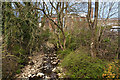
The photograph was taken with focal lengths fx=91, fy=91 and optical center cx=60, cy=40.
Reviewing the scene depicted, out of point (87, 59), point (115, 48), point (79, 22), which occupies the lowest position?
point (87, 59)

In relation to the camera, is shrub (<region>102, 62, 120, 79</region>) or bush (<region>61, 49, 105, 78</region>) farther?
bush (<region>61, 49, 105, 78</region>)

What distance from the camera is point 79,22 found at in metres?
5.12

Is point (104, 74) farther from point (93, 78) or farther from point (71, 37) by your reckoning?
point (71, 37)

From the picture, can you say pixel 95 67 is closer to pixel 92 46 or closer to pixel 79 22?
pixel 92 46

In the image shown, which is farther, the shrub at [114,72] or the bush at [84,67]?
the bush at [84,67]

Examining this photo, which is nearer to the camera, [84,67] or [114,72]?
[114,72]

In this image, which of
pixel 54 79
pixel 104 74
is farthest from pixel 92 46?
pixel 54 79

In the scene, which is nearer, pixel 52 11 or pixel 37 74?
pixel 37 74

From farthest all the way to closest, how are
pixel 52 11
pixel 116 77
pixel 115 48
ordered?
1. pixel 52 11
2. pixel 115 48
3. pixel 116 77

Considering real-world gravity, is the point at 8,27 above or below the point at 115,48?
above

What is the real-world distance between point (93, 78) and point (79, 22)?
357 cm

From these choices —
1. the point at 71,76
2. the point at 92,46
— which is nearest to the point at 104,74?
the point at 71,76

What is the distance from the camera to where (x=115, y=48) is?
2.78 meters

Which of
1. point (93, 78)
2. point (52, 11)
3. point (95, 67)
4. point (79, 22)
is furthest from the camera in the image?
point (79, 22)
